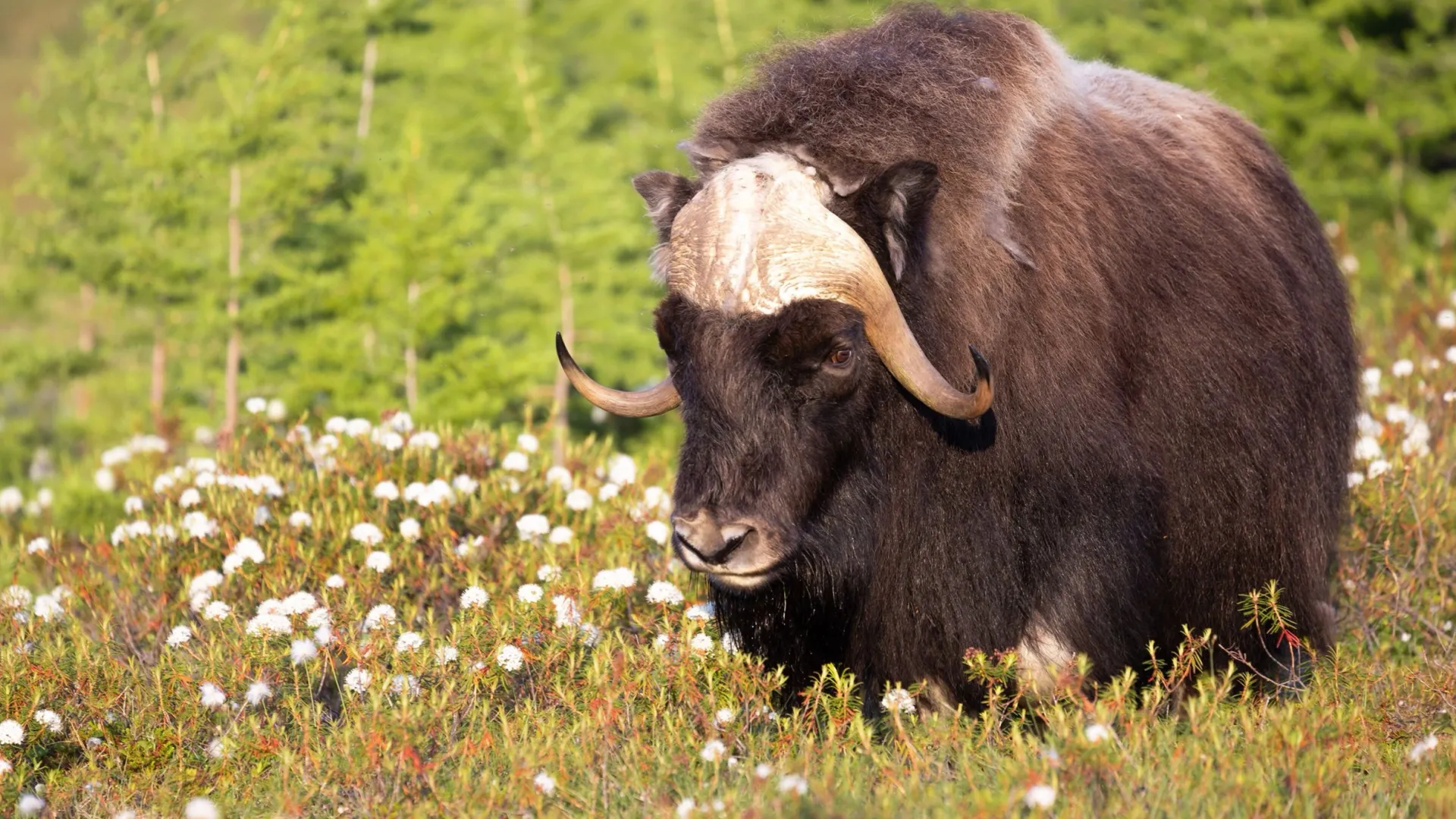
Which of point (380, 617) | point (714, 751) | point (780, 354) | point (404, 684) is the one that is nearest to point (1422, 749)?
point (714, 751)

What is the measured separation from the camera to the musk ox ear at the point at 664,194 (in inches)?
164

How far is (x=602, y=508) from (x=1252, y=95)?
855 cm

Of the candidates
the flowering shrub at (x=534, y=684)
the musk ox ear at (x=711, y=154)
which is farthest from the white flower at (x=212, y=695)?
the musk ox ear at (x=711, y=154)

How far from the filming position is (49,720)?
4023 mm

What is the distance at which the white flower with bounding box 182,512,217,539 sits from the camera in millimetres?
5305

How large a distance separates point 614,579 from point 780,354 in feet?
3.77

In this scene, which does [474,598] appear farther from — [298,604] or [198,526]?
[198,526]

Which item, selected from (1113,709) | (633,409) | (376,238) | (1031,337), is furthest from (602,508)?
(376,238)

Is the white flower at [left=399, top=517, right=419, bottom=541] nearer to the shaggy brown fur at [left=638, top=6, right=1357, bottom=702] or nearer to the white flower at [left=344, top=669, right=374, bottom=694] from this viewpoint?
the white flower at [left=344, top=669, right=374, bottom=694]

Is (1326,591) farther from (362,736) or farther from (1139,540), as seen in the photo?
(362,736)

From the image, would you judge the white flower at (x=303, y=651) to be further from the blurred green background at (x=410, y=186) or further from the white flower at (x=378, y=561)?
the blurred green background at (x=410, y=186)

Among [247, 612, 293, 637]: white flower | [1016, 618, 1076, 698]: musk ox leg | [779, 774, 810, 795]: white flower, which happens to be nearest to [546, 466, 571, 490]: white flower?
[247, 612, 293, 637]: white flower

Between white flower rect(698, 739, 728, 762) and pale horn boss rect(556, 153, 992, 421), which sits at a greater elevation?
pale horn boss rect(556, 153, 992, 421)

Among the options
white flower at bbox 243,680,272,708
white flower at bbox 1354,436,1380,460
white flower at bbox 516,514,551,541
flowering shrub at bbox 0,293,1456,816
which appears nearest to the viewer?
flowering shrub at bbox 0,293,1456,816
